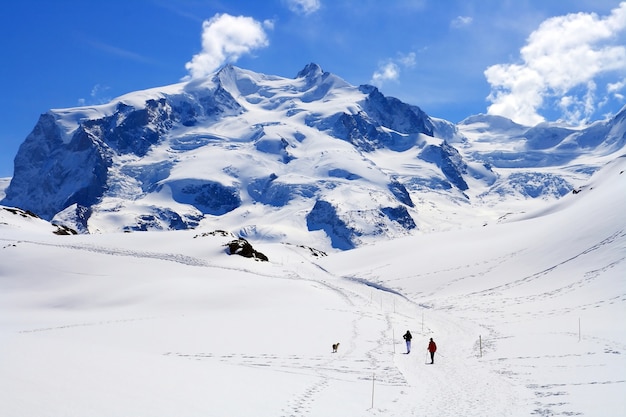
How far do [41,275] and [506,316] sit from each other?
53.3 metres

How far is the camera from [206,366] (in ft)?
81.8

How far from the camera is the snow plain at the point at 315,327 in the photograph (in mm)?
19266

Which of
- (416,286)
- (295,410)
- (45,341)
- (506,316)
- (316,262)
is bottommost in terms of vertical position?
(295,410)

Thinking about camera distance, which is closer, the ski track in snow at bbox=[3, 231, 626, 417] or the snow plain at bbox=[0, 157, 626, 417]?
the snow plain at bbox=[0, 157, 626, 417]

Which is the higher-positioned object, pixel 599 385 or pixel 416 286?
pixel 416 286

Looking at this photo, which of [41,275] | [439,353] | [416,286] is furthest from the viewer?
[416,286]

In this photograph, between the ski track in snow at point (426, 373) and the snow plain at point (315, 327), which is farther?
the ski track in snow at point (426, 373)

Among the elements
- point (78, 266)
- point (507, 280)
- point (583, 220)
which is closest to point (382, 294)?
point (507, 280)

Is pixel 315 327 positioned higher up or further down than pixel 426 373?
higher up

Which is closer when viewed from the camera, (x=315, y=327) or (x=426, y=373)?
(x=426, y=373)

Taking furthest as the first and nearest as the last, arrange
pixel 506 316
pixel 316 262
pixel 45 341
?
1. pixel 316 262
2. pixel 506 316
3. pixel 45 341

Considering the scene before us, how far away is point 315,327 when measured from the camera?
41594 mm

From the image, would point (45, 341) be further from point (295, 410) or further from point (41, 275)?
point (41, 275)

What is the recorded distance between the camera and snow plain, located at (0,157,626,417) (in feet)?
63.2
